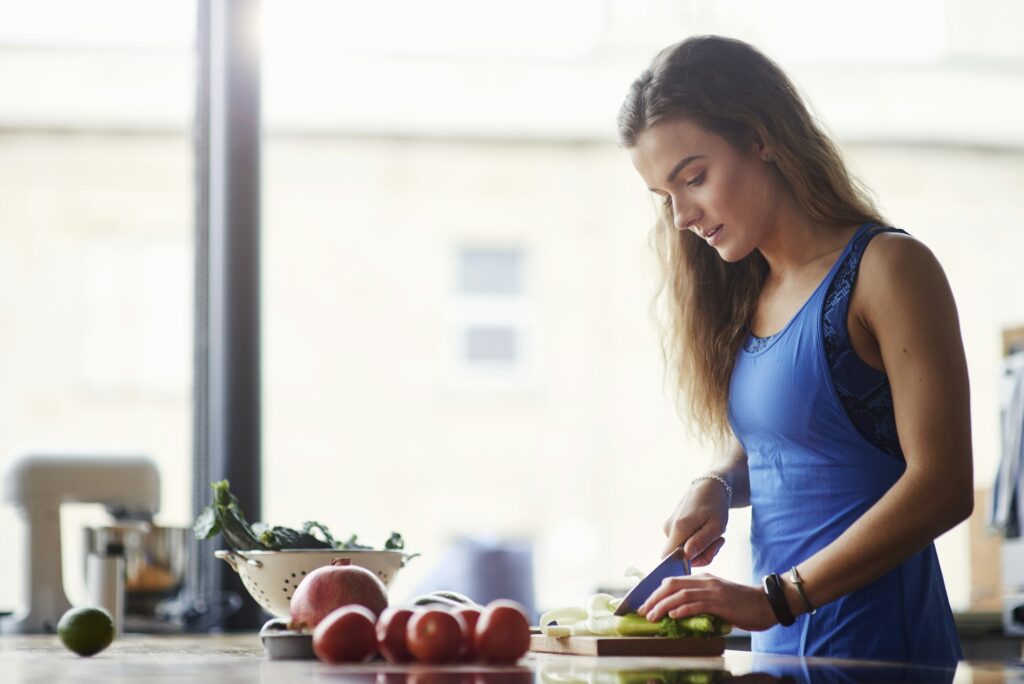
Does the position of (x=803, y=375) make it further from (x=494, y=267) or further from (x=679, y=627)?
(x=494, y=267)

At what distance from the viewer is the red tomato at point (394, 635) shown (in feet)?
4.43

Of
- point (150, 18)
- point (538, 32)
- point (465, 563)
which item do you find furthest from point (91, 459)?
point (538, 32)

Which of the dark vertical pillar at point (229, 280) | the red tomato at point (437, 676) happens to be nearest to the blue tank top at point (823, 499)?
the red tomato at point (437, 676)

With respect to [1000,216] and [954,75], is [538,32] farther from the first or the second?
[1000,216]

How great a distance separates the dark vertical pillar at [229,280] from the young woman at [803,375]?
1805mm

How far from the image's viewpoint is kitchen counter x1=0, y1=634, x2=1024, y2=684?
1.17 metres

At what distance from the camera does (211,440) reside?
3.43 m

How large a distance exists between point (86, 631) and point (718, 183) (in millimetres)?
985

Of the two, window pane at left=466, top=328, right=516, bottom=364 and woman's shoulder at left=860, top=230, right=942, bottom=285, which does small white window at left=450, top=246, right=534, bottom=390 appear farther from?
woman's shoulder at left=860, top=230, right=942, bottom=285

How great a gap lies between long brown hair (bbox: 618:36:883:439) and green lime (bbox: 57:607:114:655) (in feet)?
2.82

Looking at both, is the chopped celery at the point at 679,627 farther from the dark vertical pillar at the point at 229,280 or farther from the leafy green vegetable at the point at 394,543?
the dark vertical pillar at the point at 229,280

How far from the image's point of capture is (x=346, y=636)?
1350 mm

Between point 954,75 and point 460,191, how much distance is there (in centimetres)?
295

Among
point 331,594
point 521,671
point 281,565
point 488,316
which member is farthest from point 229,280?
point 488,316
